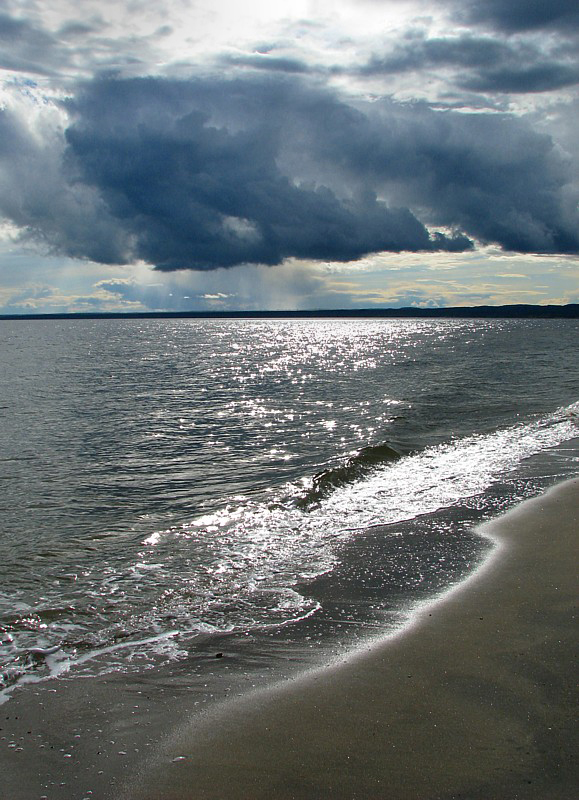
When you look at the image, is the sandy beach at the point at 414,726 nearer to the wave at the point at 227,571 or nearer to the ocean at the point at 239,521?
the ocean at the point at 239,521

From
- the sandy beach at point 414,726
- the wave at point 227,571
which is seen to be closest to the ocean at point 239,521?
the wave at point 227,571

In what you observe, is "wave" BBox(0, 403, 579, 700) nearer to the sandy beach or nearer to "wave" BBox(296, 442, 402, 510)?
"wave" BBox(296, 442, 402, 510)

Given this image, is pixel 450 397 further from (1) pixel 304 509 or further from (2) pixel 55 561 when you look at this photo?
(2) pixel 55 561

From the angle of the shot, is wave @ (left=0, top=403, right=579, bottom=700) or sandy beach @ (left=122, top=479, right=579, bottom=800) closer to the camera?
sandy beach @ (left=122, top=479, right=579, bottom=800)

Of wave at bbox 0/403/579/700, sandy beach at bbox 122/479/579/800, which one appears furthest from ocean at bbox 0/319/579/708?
sandy beach at bbox 122/479/579/800

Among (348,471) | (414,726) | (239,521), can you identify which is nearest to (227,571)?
(239,521)

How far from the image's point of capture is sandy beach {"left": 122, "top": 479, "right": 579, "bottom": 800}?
14.2ft

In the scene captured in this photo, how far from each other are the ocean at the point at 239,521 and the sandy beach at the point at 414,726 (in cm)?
75

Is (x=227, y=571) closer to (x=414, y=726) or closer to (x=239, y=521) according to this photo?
(x=239, y=521)

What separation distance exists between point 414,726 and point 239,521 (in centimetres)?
722

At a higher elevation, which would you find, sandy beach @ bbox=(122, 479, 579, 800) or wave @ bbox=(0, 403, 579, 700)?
sandy beach @ bbox=(122, 479, 579, 800)

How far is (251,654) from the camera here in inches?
258

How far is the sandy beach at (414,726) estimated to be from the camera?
14.2 ft

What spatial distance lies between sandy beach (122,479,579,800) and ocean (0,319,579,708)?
75cm
